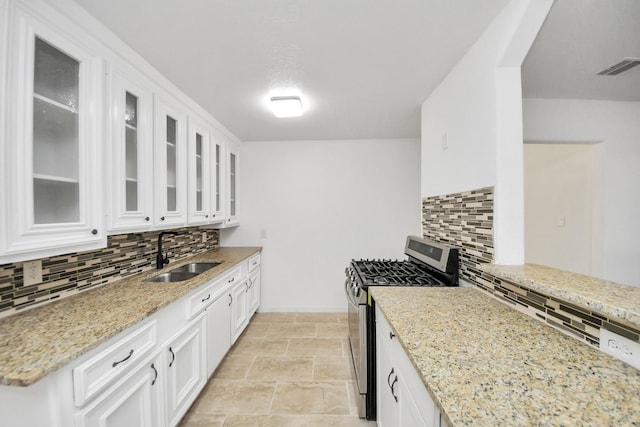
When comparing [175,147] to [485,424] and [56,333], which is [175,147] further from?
[485,424]

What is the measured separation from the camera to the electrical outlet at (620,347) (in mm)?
766

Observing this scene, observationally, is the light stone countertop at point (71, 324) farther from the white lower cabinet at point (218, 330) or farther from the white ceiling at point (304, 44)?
the white ceiling at point (304, 44)

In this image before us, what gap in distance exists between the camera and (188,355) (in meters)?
1.71

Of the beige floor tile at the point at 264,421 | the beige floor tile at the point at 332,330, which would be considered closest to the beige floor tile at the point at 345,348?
the beige floor tile at the point at 332,330

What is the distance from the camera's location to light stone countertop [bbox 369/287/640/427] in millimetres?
598

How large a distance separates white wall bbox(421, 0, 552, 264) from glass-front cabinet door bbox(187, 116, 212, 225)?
2.15 m

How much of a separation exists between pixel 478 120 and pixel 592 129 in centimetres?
166

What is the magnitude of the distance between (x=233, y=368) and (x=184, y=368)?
748 millimetres

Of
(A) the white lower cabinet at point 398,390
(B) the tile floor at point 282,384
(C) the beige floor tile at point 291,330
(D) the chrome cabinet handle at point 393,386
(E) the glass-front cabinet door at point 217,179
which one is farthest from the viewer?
(C) the beige floor tile at point 291,330

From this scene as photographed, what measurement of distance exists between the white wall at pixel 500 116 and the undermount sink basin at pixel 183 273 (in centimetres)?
236

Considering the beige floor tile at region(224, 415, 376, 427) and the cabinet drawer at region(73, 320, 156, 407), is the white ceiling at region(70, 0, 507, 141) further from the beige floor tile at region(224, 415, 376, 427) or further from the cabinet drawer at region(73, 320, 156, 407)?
the beige floor tile at region(224, 415, 376, 427)

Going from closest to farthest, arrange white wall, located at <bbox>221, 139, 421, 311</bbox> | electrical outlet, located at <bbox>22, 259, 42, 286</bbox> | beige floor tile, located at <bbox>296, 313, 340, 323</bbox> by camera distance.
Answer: electrical outlet, located at <bbox>22, 259, 42, 286</bbox>
beige floor tile, located at <bbox>296, 313, 340, 323</bbox>
white wall, located at <bbox>221, 139, 421, 311</bbox>

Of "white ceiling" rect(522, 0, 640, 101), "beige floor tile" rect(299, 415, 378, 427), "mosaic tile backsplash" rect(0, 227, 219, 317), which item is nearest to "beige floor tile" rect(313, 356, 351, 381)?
"beige floor tile" rect(299, 415, 378, 427)

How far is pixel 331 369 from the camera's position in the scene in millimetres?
2270
